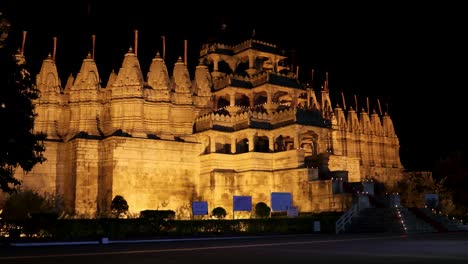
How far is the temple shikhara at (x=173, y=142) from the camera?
143ft

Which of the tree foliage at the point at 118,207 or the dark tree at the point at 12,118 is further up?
the dark tree at the point at 12,118

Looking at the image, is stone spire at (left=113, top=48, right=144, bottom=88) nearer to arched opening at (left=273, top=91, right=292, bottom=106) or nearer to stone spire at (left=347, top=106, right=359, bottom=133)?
arched opening at (left=273, top=91, right=292, bottom=106)

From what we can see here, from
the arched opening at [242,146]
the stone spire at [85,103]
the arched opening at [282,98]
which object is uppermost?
the arched opening at [282,98]

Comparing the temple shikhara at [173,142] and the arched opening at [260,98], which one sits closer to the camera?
the temple shikhara at [173,142]

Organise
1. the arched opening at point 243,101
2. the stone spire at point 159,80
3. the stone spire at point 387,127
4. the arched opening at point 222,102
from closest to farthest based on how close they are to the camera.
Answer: the stone spire at point 159,80 < the arched opening at point 222,102 < the arched opening at point 243,101 < the stone spire at point 387,127

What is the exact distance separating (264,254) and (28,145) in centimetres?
1153

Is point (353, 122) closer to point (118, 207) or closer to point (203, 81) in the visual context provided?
point (203, 81)

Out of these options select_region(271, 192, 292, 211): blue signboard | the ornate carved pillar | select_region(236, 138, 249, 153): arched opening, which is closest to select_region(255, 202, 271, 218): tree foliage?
select_region(271, 192, 292, 211): blue signboard

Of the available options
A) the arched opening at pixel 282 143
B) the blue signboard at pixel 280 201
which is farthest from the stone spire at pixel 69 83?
the blue signboard at pixel 280 201

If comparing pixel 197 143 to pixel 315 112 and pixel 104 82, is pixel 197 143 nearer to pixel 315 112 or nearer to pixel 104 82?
pixel 315 112

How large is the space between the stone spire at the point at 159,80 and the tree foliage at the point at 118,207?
11.5 meters

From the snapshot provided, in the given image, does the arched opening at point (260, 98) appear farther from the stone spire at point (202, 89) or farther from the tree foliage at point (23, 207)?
the tree foliage at point (23, 207)

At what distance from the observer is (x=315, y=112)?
161 ft

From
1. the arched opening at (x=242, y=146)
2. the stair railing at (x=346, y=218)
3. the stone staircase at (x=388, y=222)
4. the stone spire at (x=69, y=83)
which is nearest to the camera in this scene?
the stair railing at (x=346, y=218)
